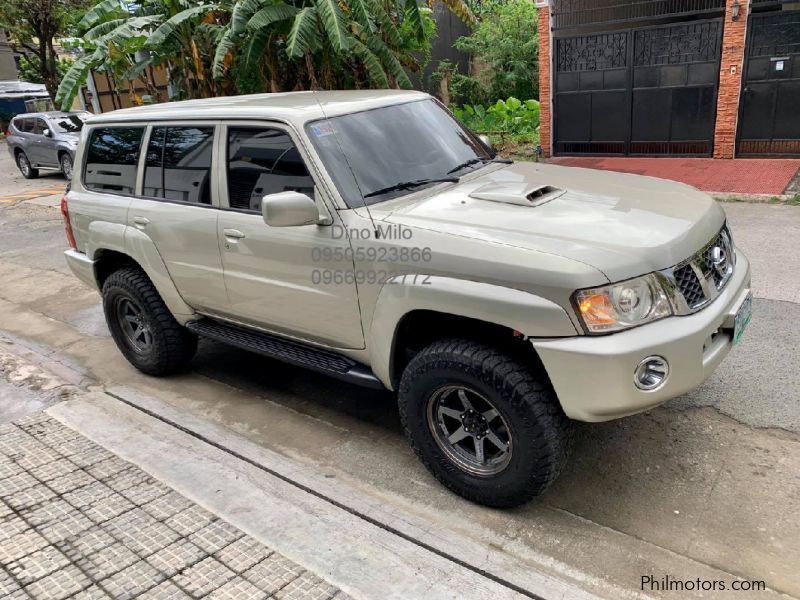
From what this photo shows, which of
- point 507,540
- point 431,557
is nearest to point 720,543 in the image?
point 507,540

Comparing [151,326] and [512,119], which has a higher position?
[151,326]

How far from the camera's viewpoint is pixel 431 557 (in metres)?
2.86

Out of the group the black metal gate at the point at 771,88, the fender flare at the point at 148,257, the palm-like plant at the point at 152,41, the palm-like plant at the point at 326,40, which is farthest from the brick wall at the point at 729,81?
the fender flare at the point at 148,257

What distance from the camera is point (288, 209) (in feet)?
10.5

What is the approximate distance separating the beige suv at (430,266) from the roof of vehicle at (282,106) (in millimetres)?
20

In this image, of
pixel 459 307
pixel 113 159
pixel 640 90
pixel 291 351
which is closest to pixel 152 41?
pixel 113 159

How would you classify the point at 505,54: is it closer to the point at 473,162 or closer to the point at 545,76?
the point at 545,76

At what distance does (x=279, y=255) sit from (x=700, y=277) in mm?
2170

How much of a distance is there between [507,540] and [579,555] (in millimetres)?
324

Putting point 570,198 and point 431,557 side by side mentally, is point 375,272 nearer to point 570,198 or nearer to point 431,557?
point 570,198

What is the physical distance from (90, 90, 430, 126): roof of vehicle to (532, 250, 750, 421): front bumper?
1.91m

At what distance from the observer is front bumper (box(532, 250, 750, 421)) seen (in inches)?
103

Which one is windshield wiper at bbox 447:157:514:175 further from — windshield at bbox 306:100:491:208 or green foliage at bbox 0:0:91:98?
green foliage at bbox 0:0:91:98

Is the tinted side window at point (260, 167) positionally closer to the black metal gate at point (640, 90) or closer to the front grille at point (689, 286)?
the front grille at point (689, 286)
